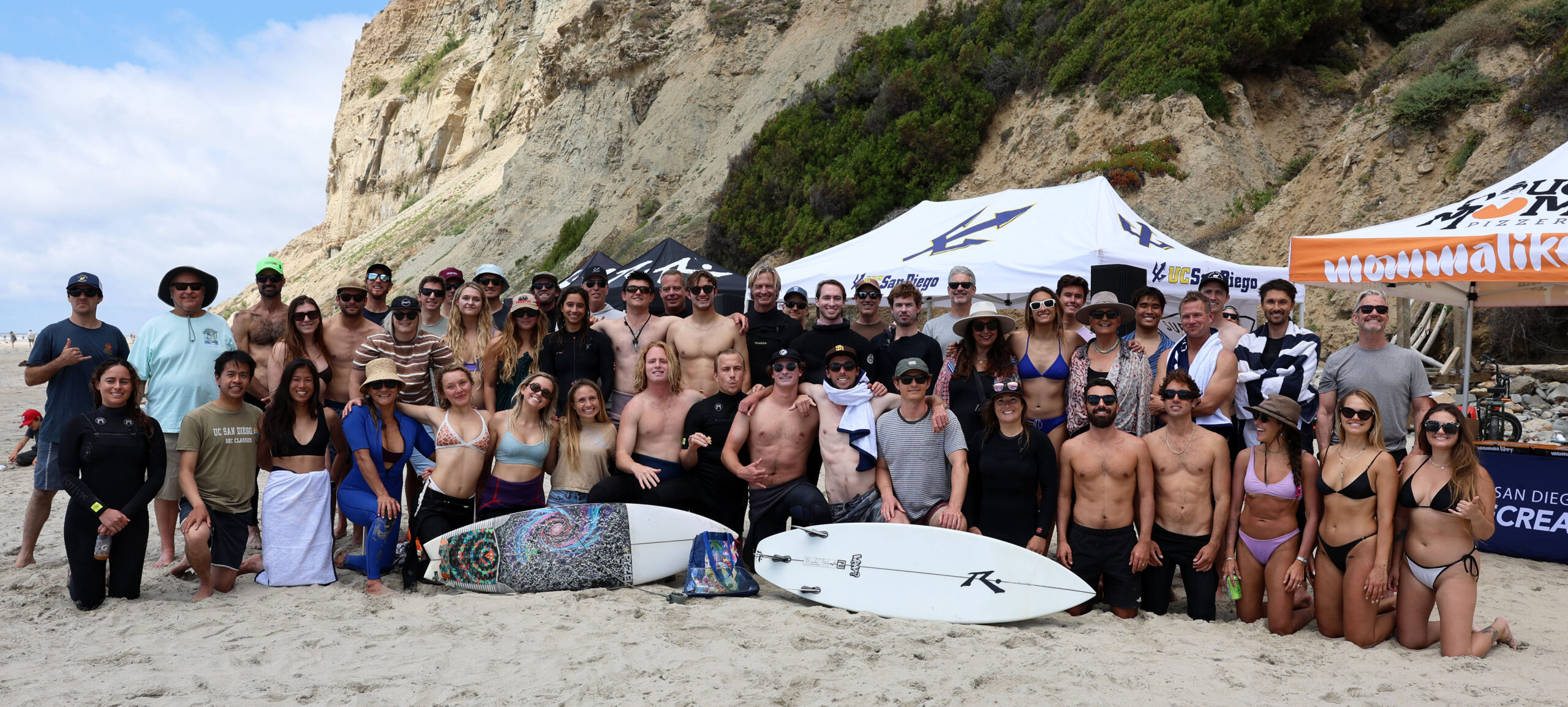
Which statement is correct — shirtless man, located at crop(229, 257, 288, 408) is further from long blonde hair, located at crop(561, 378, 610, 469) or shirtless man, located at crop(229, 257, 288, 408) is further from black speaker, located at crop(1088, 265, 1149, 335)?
black speaker, located at crop(1088, 265, 1149, 335)

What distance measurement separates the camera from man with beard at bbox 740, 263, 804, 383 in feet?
17.8

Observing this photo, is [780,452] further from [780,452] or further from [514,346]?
[514,346]

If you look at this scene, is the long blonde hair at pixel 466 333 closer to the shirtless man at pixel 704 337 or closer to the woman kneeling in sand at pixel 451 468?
the woman kneeling in sand at pixel 451 468

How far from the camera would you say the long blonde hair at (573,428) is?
4.93 metres

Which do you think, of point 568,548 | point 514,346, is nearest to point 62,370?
point 514,346

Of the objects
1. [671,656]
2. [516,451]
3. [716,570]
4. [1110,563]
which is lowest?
[671,656]

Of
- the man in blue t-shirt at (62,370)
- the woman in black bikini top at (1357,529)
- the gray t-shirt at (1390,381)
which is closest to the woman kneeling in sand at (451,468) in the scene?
the man in blue t-shirt at (62,370)

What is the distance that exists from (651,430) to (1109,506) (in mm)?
2366

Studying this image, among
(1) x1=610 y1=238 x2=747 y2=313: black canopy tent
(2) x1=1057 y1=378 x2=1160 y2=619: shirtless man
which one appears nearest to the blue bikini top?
(2) x1=1057 y1=378 x2=1160 y2=619: shirtless man

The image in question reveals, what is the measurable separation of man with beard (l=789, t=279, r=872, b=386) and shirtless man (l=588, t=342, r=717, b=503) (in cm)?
73

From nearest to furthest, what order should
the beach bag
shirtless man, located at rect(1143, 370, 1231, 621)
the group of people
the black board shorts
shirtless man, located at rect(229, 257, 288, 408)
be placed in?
the group of people, shirtless man, located at rect(1143, 370, 1231, 621), the black board shorts, the beach bag, shirtless man, located at rect(229, 257, 288, 408)

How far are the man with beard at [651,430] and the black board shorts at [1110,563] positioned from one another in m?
2.11

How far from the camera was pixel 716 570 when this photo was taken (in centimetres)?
465

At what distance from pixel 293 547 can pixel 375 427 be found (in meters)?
0.72
